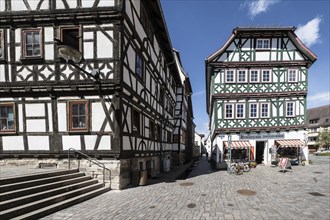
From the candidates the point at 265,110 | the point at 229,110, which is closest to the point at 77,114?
the point at 229,110

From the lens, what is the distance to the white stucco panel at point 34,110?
31.6 feet

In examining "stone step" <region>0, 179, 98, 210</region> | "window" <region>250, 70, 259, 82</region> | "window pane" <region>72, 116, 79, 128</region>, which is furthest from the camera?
"window" <region>250, 70, 259, 82</region>

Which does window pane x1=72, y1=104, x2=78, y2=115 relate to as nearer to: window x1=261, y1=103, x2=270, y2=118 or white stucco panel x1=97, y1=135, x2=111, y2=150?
white stucco panel x1=97, y1=135, x2=111, y2=150

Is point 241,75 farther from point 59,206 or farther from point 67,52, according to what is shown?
point 59,206

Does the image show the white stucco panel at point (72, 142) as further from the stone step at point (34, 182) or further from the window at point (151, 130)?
the window at point (151, 130)

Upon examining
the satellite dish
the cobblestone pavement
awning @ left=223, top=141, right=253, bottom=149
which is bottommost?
the cobblestone pavement

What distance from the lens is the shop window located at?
947cm

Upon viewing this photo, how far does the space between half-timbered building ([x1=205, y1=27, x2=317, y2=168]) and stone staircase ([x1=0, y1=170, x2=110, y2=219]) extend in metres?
13.8

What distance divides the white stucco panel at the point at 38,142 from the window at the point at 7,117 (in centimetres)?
121

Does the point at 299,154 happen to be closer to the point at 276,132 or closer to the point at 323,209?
the point at 276,132

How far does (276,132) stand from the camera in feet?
62.7

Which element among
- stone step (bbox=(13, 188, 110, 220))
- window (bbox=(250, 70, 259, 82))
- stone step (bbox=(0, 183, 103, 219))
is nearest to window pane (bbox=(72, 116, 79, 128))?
stone step (bbox=(0, 183, 103, 219))

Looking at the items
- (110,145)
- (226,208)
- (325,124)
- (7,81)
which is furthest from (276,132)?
(325,124)

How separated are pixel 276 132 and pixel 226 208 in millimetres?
15188
